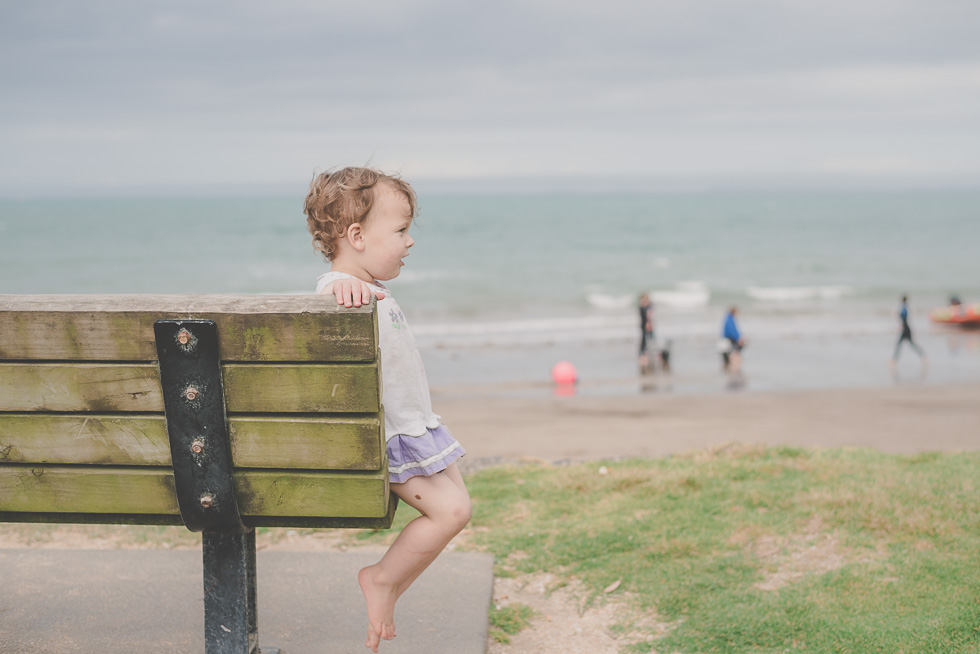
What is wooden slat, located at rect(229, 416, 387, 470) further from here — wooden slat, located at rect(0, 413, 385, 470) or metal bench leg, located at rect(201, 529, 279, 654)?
metal bench leg, located at rect(201, 529, 279, 654)

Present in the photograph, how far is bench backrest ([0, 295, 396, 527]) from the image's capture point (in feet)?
7.23

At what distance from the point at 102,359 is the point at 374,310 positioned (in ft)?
2.37

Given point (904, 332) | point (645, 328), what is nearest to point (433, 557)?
point (645, 328)

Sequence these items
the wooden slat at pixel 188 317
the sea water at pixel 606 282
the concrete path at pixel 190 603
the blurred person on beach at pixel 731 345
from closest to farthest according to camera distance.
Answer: the wooden slat at pixel 188 317 → the concrete path at pixel 190 603 → the blurred person on beach at pixel 731 345 → the sea water at pixel 606 282

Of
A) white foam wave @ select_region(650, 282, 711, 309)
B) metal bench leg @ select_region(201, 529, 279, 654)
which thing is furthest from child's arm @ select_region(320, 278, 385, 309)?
white foam wave @ select_region(650, 282, 711, 309)

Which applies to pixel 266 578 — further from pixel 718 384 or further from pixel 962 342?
pixel 962 342

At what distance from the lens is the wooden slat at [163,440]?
2.29m

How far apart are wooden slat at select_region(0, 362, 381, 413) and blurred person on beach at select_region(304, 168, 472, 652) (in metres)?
0.42

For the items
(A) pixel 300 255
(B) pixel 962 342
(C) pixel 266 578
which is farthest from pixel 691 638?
(A) pixel 300 255

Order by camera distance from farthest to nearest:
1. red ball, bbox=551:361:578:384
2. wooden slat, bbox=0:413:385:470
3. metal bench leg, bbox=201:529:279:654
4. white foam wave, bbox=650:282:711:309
A: white foam wave, bbox=650:282:711:309 → red ball, bbox=551:361:578:384 → metal bench leg, bbox=201:529:279:654 → wooden slat, bbox=0:413:385:470

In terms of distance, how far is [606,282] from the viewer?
3972 cm

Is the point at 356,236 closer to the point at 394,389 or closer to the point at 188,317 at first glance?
the point at 394,389

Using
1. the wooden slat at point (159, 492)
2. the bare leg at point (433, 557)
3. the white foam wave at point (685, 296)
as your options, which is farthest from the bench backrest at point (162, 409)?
the white foam wave at point (685, 296)

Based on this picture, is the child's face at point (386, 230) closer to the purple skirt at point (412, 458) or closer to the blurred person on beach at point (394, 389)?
the blurred person on beach at point (394, 389)
